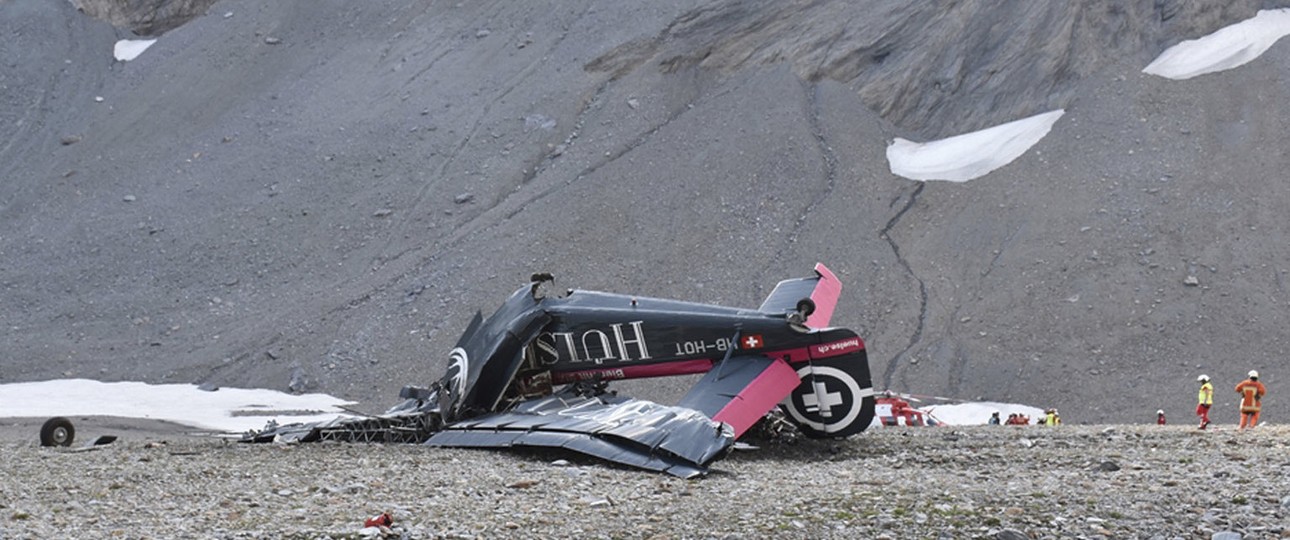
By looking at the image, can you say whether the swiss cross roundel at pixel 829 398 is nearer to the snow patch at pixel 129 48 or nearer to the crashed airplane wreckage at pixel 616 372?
the crashed airplane wreckage at pixel 616 372

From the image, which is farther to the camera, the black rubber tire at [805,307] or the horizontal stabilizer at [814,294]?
the horizontal stabilizer at [814,294]

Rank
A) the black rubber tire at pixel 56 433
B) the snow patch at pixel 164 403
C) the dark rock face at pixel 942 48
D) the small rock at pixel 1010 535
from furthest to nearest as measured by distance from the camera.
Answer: the dark rock face at pixel 942 48
the snow patch at pixel 164 403
the black rubber tire at pixel 56 433
the small rock at pixel 1010 535

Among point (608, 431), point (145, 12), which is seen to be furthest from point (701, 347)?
point (145, 12)

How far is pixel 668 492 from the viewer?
1434cm

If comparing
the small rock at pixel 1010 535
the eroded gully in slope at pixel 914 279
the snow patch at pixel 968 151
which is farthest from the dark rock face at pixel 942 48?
the small rock at pixel 1010 535

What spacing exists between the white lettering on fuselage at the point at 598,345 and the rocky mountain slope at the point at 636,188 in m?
20.7

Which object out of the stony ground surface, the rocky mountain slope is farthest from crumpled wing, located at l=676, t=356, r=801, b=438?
the rocky mountain slope

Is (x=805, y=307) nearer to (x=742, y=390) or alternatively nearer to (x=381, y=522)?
(x=742, y=390)

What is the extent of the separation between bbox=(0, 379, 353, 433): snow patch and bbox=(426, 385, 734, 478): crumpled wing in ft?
60.3

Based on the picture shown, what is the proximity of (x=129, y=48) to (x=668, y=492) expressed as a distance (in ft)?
196

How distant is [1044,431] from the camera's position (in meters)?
22.0

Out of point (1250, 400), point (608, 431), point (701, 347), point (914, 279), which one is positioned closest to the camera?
point (608, 431)

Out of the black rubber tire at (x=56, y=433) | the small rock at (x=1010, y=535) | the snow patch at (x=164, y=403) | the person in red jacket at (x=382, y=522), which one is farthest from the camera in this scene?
the snow patch at (x=164, y=403)

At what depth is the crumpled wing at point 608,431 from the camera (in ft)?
53.6
